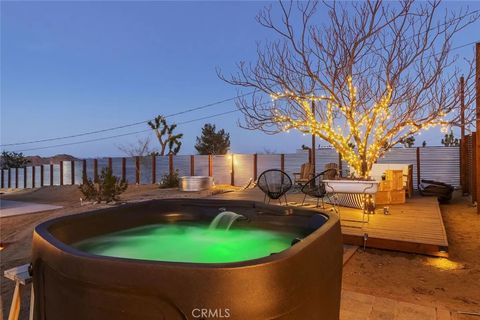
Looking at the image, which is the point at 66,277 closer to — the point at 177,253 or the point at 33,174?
the point at 177,253

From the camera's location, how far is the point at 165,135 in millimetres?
21781

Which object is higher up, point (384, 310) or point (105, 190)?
point (105, 190)

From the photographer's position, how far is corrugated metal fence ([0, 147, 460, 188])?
35.4 ft

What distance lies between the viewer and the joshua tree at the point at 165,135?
2152 centimetres

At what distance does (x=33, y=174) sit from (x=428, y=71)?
863 inches

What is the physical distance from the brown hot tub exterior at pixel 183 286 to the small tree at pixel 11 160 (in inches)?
1205

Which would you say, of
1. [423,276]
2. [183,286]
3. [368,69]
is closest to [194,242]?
[183,286]

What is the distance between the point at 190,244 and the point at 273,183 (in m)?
2.56

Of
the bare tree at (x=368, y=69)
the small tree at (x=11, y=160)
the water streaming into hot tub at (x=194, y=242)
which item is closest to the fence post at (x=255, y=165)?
the bare tree at (x=368, y=69)

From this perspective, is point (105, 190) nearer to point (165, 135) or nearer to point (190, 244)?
point (190, 244)

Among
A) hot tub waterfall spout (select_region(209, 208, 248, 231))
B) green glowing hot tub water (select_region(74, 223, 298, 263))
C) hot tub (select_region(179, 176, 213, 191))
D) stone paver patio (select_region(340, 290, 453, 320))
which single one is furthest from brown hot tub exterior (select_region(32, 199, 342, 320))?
hot tub (select_region(179, 176, 213, 191))

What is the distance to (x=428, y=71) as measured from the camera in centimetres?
604

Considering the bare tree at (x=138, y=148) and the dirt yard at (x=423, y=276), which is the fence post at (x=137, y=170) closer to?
the bare tree at (x=138, y=148)

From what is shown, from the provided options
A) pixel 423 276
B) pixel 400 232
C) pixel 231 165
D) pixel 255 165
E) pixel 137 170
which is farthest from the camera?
pixel 137 170
